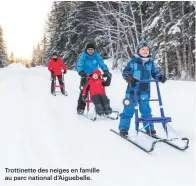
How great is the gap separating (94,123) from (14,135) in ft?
7.12

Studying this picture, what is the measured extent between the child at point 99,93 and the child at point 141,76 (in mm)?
1813

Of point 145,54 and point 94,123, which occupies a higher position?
point 145,54

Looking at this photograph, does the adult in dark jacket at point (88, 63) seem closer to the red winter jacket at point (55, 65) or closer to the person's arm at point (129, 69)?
the person's arm at point (129, 69)

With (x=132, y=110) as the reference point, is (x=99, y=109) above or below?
below

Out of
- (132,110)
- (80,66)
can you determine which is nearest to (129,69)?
(132,110)

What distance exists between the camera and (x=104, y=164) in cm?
535

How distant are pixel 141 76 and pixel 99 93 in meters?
2.45

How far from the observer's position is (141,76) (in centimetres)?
668

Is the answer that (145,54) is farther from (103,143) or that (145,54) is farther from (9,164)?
(9,164)

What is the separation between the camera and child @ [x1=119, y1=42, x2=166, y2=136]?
6457 millimetres

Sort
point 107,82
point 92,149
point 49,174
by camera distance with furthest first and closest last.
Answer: point 107,82
point 92,149
point 49,174

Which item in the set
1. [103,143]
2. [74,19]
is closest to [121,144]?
[103,143]

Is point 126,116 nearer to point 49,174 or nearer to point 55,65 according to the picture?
point 49,174

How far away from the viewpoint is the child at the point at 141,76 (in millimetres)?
6457
